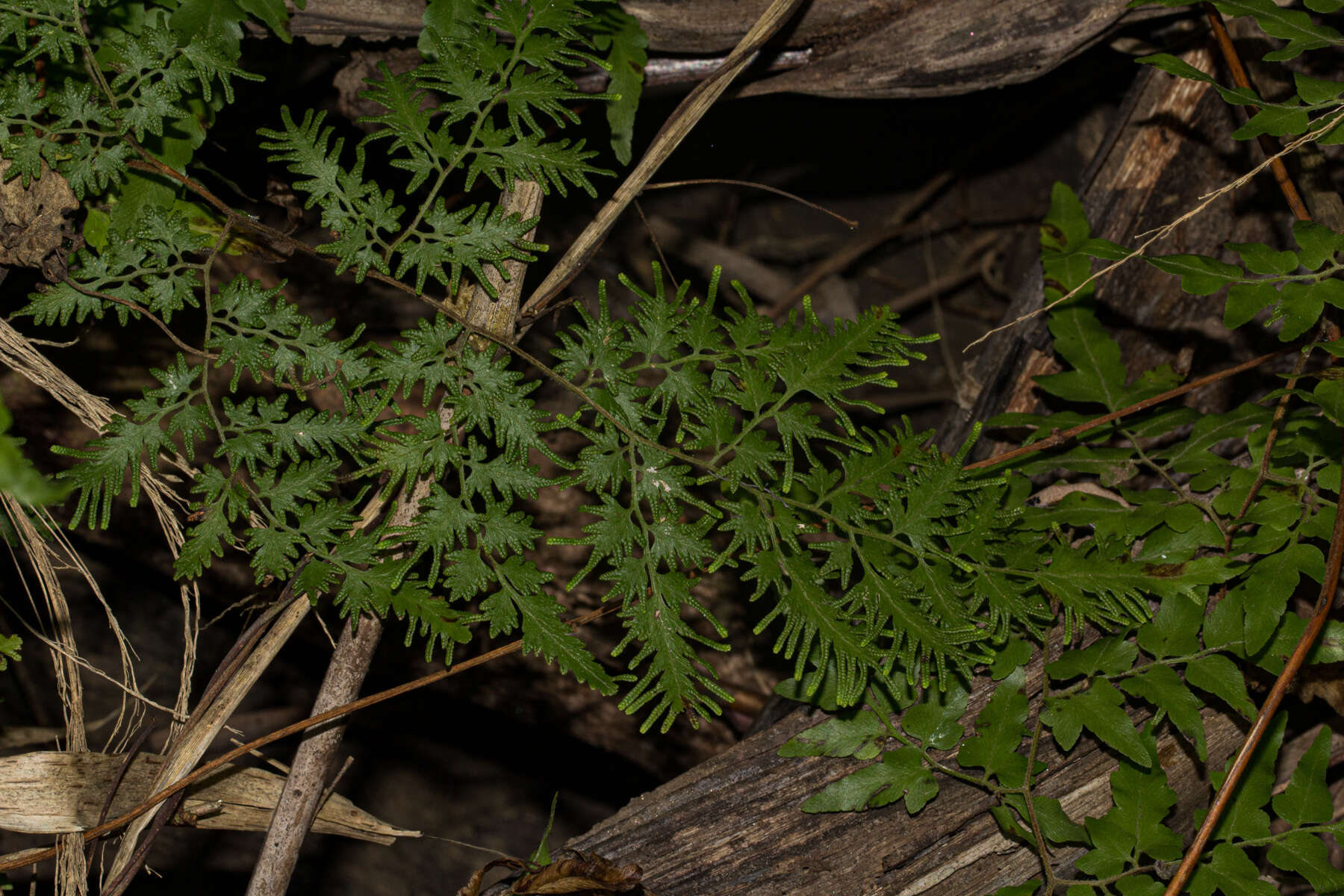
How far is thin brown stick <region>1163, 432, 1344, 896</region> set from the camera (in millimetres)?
1919

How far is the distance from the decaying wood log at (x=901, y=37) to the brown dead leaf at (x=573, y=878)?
222cm

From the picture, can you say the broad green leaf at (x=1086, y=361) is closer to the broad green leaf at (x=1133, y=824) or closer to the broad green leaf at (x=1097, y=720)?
the broad green leaf at (x=1097, y=720)

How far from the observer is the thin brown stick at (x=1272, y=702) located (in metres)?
1.92

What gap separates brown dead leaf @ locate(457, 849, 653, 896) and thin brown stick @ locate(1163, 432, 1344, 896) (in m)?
1.22

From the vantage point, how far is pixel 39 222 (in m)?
1.96

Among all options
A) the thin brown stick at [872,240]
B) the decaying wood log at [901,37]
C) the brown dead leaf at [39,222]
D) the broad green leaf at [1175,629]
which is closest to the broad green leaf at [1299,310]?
the broad green leaf at [1175,629]

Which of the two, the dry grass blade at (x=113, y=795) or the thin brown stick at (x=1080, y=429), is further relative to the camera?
the thin brown stick at (x=1080, y=429)

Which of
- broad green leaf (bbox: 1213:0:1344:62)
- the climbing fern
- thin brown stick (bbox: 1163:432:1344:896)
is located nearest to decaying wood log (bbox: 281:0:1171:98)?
the climbing fern

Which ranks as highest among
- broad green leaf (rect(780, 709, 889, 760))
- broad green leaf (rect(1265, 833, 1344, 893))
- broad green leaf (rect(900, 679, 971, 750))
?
→ broad green leaf (rect(900, 679, 971, 750))

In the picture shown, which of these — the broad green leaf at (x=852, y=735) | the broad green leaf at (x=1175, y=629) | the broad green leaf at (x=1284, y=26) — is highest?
the broad green leaf at (x=1284, y=26)

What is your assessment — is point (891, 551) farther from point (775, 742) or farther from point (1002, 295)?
point (1002, 295)

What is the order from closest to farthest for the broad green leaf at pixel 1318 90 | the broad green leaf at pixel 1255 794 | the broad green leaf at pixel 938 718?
the broad green leaf at pixel 1318 90 → the broad green leaf at pixel 1255 794 → the broad green leaf at pixel 938 718

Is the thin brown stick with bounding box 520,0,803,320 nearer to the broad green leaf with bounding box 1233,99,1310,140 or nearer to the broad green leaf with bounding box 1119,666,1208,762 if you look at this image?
the broad green leaf with bounding box 1233,99,1310,140

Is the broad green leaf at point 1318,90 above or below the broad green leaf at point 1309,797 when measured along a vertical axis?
above
